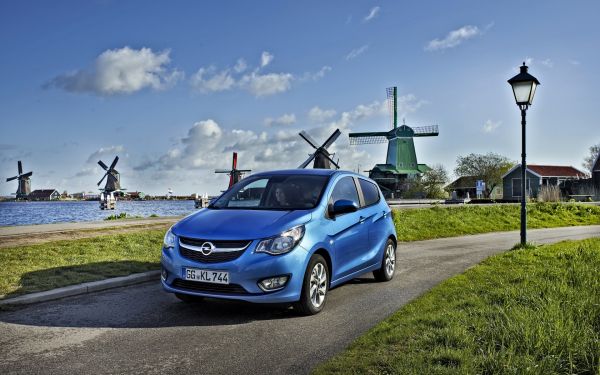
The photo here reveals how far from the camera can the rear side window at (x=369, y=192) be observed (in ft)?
26.5

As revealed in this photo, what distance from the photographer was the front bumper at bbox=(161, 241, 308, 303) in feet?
18.7

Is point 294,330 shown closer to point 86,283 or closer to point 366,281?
point 366,281

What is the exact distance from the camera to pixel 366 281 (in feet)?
28.3

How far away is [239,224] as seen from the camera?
19.8ft

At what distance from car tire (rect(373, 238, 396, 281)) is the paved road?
0.90 feet

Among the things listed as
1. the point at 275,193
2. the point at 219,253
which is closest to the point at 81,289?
the point at 219,253

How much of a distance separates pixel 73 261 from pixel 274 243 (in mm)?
5387

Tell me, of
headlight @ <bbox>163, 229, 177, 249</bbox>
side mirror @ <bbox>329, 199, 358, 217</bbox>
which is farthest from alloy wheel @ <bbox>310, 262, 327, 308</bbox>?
headlight @ <bbox>163, 229, 177, 249</bbox>

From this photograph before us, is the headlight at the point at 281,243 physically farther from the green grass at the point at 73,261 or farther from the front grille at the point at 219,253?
the green grass at the point at 73,261

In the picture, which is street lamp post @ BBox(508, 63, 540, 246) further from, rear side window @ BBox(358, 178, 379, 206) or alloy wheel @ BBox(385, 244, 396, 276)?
rear side window @ BBox(358, 178, 379, 206)

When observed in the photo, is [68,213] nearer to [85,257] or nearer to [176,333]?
[85,257]

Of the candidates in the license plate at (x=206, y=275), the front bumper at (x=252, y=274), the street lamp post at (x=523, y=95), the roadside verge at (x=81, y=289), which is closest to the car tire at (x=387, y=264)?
the front bumper at (x=252, y=274)

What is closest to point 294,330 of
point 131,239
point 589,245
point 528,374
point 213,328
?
point 213,328

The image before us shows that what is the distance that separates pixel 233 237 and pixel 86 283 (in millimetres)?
3354
